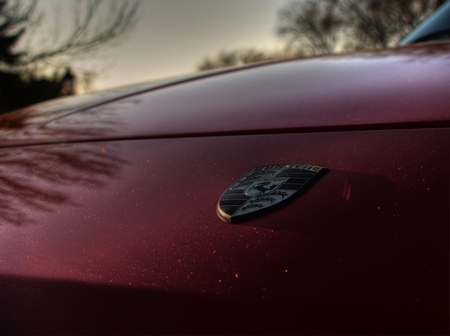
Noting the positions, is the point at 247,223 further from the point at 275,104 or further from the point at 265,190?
the point at 275,104

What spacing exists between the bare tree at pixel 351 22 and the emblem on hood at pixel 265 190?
48.7 ft

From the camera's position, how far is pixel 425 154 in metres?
0.63

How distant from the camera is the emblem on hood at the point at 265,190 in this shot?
24.3 inches

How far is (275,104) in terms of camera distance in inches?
39.0

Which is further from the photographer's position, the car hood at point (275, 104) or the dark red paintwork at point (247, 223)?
the car hood at point (275, 104)

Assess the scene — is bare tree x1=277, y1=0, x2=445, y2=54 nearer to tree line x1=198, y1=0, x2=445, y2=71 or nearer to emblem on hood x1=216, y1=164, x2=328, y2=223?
tree line x1=198, y1=0, x2=445, y2=71

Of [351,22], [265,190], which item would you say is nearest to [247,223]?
[265,190]

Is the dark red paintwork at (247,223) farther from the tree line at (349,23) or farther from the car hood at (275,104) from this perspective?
the tree line at (349,23)

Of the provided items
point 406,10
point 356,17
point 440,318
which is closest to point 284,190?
point 440,318

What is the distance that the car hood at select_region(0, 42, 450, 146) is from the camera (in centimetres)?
80

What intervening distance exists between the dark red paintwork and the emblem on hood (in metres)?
0.02

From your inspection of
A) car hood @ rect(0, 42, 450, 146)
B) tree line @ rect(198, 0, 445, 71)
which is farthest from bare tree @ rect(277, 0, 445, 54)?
car hood @ rect(0, 42, 450, 146)

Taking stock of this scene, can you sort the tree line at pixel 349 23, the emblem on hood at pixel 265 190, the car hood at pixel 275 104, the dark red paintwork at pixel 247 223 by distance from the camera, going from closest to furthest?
the dark red paintwork at pixel 247 223 < the emblem on hood at pixel 265 190 < the car hood at pixel 275 104 < the tree line at pixel 349 23

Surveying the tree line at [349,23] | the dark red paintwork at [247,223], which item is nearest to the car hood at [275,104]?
the dark red paintwork at [247,223]
